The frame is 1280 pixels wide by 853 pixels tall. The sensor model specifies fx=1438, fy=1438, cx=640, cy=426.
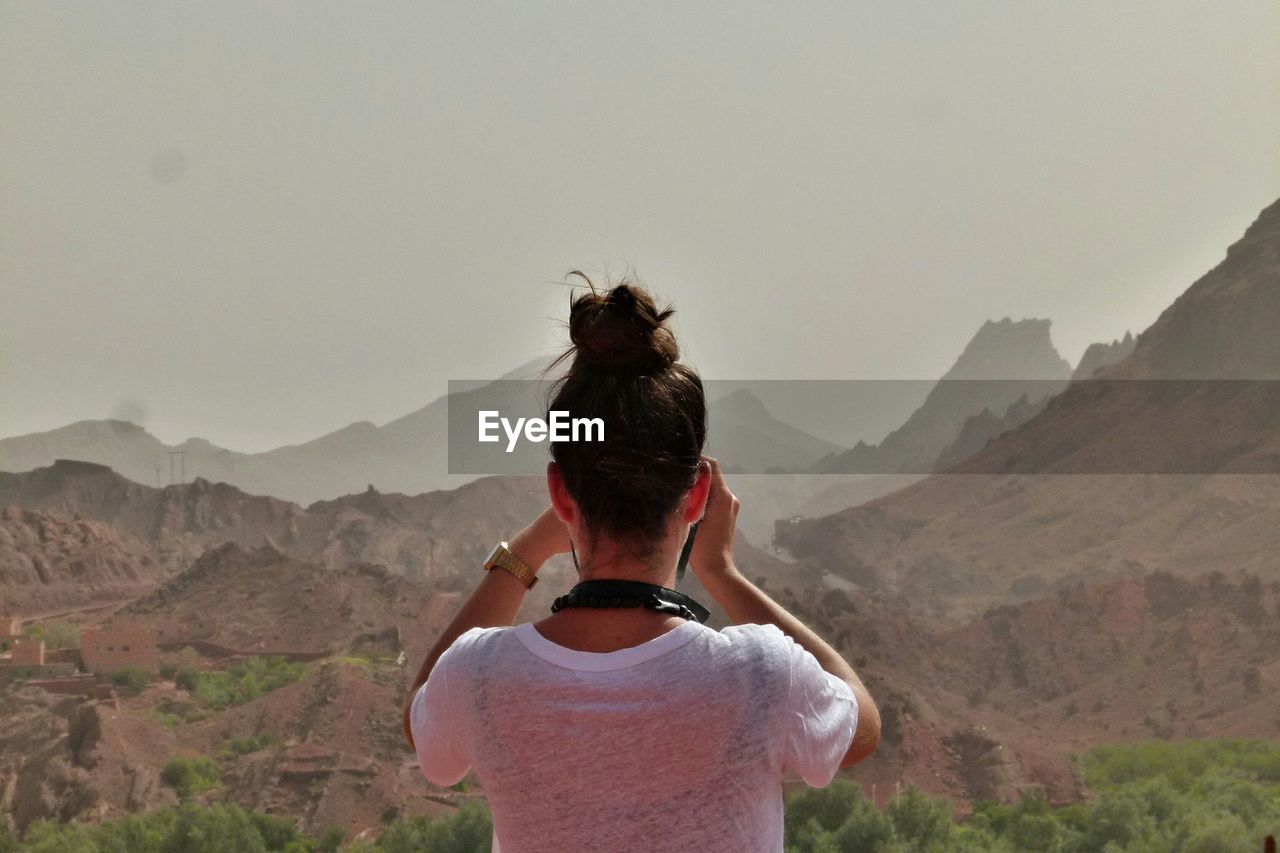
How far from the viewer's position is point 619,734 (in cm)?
98

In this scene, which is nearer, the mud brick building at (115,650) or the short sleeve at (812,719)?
the short sleeve at (812,719)

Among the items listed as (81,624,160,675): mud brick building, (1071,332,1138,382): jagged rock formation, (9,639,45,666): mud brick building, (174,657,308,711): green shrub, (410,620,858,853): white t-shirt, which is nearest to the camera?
(410,620,858,853): white t-shirt

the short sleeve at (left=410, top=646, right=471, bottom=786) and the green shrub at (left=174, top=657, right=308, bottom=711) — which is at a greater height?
the short sleeve at (left=410, top=646, right=471, bottom=786)

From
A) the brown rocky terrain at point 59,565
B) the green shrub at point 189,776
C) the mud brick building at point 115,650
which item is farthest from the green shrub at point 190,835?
the brown rocky terrain at point 59,565

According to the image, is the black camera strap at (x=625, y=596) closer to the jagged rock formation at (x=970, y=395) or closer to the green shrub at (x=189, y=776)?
the green shrub at (x=189, y=776)

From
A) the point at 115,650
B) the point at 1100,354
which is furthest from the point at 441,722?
the point at 1100,354

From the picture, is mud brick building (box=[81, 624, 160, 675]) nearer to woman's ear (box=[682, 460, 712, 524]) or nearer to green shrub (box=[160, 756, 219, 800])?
green shrub (box=[160, 756, 219, 800])

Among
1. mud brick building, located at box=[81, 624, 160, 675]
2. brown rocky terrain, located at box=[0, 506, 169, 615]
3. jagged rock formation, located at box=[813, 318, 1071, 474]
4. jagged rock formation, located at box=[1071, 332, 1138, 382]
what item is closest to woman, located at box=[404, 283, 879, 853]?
mud brick building, located at box=[81, 624, 160, 675]

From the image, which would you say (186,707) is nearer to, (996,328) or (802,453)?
(802,453)

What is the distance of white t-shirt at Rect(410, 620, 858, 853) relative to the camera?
3.21ft

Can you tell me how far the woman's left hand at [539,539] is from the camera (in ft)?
3.68

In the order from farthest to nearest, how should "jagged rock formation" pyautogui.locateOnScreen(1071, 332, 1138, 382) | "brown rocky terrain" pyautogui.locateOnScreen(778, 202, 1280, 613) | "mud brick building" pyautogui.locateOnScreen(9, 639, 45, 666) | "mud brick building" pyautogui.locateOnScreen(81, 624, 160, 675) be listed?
"jagged rock formation" pyautogui.locateOnScreen(1071, 332, 1138, 382) < "brown rocky terrain" pyautogui.locateOnScreen(778, 202, 1280, 613) < "mud brick building" pyautogui.locateOnScreen(81, 624, 160, 675) < "mud brick building" pyautogui.locateOnScreen(9, 639, 45, 666)

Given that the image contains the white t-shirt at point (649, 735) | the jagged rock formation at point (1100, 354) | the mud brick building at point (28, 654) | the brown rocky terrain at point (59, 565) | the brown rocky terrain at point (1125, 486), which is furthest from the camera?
the jagged rock formation at point (1100, 354)

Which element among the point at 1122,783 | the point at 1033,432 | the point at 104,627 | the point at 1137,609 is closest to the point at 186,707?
the point at 104,627
